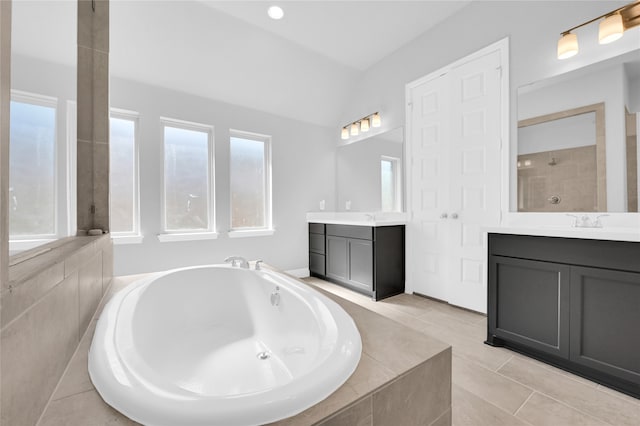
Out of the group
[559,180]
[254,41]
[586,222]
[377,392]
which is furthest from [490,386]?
[254,41]

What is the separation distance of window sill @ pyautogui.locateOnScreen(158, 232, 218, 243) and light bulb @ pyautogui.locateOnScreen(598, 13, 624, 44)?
3565 mm

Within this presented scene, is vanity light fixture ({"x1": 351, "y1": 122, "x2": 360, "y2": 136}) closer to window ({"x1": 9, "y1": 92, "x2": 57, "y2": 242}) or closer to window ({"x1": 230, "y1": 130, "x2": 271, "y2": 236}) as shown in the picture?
window ({"x1": 230, "y1": 130, "x2": 271, "y2": 236})

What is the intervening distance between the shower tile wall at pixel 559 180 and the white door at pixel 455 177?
198 millimetres

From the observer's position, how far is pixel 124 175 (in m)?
2.70

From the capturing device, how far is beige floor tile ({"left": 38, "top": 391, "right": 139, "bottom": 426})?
557 millimetres

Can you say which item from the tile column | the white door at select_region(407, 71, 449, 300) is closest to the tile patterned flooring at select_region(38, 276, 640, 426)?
the tile column

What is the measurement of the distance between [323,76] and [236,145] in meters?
1.44

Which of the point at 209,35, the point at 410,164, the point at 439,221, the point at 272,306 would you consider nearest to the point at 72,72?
the point at 209,35

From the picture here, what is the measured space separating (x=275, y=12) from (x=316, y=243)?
8.59 feet

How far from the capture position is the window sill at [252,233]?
10.7 feet

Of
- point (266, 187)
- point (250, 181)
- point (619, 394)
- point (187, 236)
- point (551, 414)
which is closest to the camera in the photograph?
point (551, 414)

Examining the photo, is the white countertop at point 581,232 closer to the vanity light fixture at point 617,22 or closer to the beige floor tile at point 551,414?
the beige floor tile at point 551,414

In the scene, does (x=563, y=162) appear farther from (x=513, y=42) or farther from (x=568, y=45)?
(x=513, y=42)

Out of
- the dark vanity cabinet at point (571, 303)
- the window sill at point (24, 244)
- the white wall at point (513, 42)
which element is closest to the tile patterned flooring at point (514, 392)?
the dark vanity cabinet at point (571, 303)
